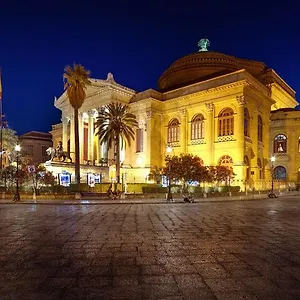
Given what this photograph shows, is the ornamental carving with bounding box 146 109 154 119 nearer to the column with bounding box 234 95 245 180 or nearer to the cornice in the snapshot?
the cornice

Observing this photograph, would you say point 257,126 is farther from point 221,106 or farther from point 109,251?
point 109,251

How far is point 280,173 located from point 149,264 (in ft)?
166

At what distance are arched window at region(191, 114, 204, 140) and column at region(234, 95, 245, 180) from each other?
5.95 metres

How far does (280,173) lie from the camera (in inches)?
2003

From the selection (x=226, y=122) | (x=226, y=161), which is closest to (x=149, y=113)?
(x=226, y=122)

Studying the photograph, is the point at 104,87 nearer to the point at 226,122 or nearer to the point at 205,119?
the point at 205,119

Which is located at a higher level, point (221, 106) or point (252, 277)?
point (221, 106)

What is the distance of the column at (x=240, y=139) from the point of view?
37438 millimetres

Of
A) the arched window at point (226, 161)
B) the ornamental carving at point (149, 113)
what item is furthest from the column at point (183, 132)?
the arched window at point (226, 161)

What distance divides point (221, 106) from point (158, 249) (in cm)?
3622

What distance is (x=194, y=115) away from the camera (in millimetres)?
44062

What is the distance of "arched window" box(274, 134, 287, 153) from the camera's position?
50384 mm

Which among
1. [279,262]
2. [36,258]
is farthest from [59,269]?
[279,262]

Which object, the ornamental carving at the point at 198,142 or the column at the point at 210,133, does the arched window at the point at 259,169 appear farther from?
the ornamental carving at the point at 198,142
